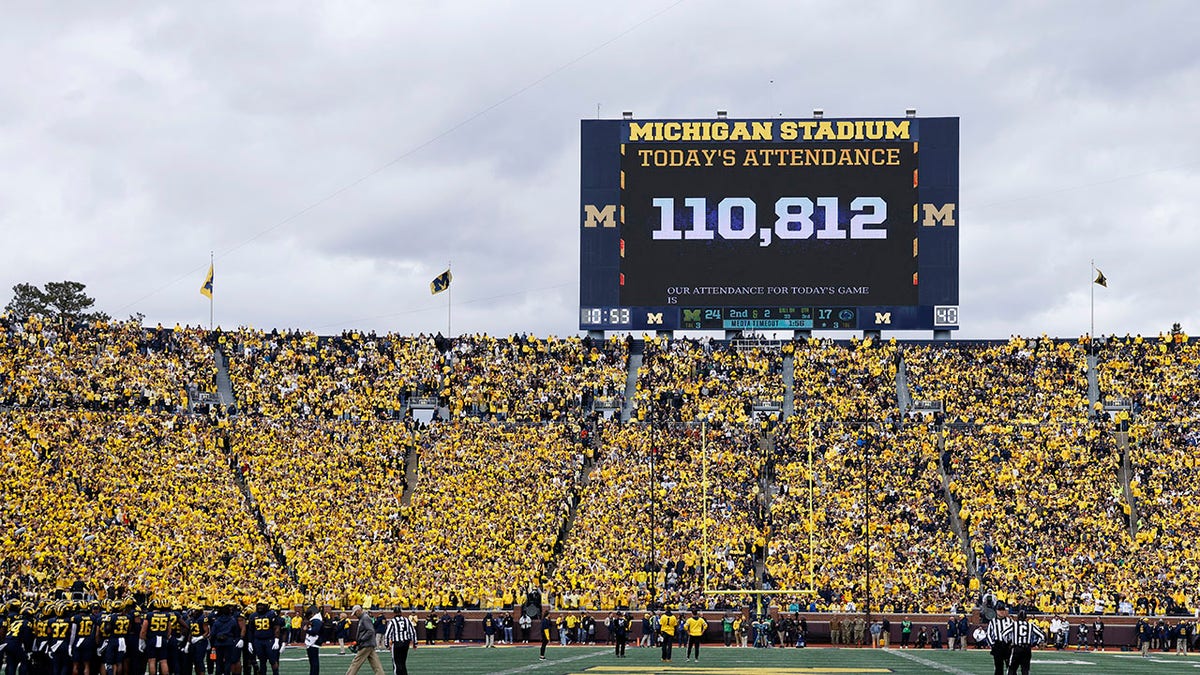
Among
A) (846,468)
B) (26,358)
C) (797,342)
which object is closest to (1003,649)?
(846,468)

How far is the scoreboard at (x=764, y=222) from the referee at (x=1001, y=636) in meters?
22.3

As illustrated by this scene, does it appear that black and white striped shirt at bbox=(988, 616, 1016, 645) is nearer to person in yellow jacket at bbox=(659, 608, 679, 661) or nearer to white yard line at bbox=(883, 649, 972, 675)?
white yard line at bbox=(883, 649, 972, 675)

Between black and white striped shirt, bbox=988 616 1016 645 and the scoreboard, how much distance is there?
22401 mm

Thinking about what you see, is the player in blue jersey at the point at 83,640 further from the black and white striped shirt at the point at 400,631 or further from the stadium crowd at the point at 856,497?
the stadium crowd at the point at 856,497

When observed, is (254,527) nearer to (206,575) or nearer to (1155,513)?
(206,575)

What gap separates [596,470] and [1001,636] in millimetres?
21978

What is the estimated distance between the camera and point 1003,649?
70.1 ft

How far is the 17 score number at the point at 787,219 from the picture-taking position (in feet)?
141

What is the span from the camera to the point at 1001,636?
2111 centimetres

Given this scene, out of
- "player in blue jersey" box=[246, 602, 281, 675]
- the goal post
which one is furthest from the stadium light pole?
"player in blue jersey" box=[246, 602, 281, 675]

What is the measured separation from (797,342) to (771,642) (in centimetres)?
1330

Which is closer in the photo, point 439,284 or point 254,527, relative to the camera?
point 254,527

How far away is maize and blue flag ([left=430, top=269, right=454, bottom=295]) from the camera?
47.2 m

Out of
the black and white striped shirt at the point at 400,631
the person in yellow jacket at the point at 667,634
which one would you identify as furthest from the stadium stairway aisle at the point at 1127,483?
the black and white striped shirt at the point at 400,631
